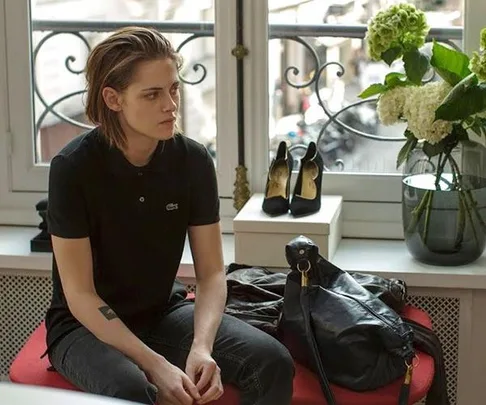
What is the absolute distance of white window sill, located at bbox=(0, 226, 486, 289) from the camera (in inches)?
108

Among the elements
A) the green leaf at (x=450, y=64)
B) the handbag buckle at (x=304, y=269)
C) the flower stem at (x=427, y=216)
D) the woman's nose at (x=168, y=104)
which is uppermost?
the green leaf at (x=450, y=64)

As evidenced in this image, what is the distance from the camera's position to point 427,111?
8.56 ft

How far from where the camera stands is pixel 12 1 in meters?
3.11

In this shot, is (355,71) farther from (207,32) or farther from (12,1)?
(12,1)

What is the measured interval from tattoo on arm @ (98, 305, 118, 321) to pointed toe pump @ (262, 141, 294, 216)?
0.65 m

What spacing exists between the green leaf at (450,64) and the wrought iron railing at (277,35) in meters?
0.29

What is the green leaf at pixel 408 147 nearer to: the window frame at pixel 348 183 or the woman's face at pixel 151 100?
the window frame at pixel 348 183

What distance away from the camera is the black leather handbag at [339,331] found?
2.32m

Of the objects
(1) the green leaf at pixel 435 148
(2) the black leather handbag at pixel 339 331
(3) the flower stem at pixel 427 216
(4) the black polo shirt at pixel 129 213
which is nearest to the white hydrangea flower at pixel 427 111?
(1) the green leaf at pixel 435 148

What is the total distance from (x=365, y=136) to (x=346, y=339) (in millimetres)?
860

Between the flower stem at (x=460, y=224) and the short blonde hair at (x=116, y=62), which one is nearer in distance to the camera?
the short blonde hair at (x=116, y=62)

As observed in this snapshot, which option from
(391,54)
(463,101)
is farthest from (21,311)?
(463,101)

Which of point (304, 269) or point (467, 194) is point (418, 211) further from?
point (304, 269)

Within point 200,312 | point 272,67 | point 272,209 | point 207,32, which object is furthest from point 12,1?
point 200,312
